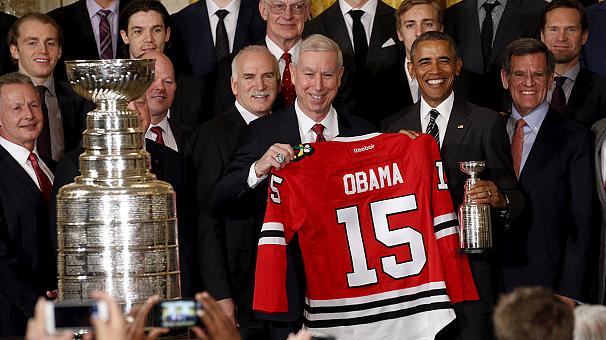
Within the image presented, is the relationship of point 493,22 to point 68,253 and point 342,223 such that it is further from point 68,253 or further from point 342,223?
point 68,253

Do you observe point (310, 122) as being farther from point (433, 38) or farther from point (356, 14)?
point (356, 14)

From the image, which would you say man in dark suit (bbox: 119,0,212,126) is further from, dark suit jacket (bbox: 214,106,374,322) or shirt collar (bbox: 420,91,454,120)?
shirt collar (bbox: 420,91,454,120)

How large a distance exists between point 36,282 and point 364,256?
1495mm

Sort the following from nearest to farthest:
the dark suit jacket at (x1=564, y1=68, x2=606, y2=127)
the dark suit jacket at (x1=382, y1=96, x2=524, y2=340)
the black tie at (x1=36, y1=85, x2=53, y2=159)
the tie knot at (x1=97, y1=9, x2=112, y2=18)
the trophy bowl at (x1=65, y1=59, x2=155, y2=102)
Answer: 1. the trophy bowl at (x1=65, y1=59, x2=155, y2=102)
2. the dark suit jacket at (x1=382, y1=96, x2=524, y2=340)
3. the black tie at (x1=36, y1=85, x2=53, y2=159)
4. the dark suit jacket at (x1=564, y1=68, x2=606, y2=127)
5. the tie knot at (x1=97, y1=9, x2=112, y2=18)

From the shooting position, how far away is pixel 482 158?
6.31 m

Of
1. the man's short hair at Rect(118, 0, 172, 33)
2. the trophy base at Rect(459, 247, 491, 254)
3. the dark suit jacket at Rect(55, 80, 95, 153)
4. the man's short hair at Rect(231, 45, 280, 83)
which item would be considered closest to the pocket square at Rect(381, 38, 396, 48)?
the man's short hair at Rect(231, 45, 280, 83)

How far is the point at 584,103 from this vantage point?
7.25m

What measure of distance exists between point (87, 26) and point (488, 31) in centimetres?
230

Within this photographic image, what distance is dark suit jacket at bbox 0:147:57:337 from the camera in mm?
5910

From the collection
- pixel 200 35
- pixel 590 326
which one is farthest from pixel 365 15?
pixel 590 326

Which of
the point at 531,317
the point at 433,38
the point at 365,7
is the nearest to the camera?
the point at 531,317

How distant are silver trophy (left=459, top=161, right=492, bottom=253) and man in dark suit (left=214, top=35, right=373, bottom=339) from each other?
1.93ft

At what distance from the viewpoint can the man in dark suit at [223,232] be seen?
20.7 feet

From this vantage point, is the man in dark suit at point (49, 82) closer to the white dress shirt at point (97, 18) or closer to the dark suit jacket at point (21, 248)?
the white dress shirt at point (97, 18)
